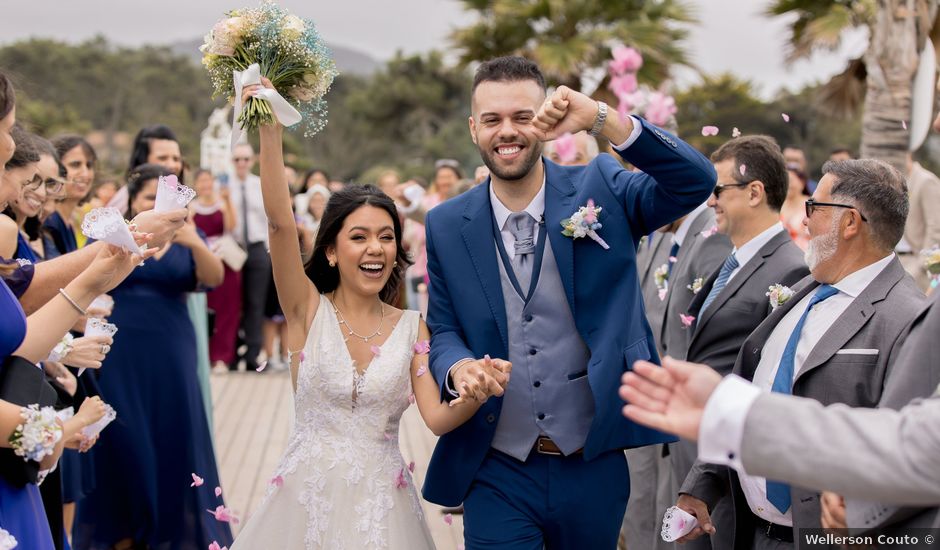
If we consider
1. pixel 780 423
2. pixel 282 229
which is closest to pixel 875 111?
pixel 282 229

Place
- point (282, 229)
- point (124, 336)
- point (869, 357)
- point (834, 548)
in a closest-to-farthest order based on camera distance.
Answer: point (834, 548) → point (869, 357) → point (282, 229) → point (124, 336)

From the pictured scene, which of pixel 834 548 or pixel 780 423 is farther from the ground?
pixel 780 423

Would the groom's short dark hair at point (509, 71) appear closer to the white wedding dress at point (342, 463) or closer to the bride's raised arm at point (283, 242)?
the bride's raised arm at point (283, 242)

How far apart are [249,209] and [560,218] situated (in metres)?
8.61

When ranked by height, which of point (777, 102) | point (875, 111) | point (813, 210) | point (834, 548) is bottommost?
point (834, 548)

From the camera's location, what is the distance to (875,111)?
9883 millimetres

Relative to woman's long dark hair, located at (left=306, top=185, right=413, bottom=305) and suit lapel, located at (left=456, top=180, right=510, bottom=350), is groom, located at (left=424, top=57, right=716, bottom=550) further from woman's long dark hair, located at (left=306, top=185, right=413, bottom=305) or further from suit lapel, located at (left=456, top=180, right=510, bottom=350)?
woman's long dark hair, located at (left=306, top=185, right=413, bottom=305)

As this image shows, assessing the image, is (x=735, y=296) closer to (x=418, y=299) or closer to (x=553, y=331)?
(x=553, y=331)

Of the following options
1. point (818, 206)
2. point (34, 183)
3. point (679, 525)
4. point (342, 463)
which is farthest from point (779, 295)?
point (34, 183)

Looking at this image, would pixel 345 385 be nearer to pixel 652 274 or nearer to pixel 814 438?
pixel 814 438

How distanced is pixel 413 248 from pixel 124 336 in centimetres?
594

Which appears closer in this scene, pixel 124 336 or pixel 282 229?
pixel 282 229

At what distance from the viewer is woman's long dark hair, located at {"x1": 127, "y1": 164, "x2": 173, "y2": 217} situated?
224 inches

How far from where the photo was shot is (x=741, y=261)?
173 inches
